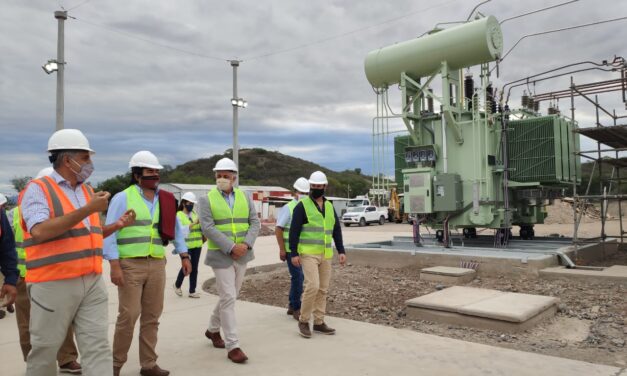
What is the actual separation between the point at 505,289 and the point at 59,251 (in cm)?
744

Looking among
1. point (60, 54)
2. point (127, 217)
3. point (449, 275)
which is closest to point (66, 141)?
point (127, 217)

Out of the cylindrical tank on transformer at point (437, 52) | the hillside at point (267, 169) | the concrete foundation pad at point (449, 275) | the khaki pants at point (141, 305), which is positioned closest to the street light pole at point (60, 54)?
the cylindrical tank on transformer at point (437, 52)

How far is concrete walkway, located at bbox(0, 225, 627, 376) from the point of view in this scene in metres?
4.59

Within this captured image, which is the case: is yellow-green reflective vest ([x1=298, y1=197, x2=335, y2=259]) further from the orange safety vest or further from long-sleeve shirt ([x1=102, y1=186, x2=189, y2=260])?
the orange safety vest

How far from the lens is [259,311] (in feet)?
23.2

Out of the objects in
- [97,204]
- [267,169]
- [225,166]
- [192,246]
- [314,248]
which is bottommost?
[192,246]

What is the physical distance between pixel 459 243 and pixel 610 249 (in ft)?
12.5

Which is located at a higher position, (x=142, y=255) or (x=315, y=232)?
(x=315, y=232)

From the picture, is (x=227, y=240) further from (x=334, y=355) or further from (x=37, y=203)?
(x=37, y=203)

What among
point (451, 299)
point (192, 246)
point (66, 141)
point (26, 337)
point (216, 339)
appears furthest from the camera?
point (192, 246)

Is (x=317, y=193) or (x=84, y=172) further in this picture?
(x=317, y=193)

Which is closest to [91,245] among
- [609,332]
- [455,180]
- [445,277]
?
[609,332]

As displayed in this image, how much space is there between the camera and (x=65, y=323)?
3.32 m

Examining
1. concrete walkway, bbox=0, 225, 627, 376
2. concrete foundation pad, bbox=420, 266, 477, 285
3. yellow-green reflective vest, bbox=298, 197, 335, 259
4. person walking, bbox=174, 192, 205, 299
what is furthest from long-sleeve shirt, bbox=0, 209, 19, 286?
concrete foundation pad, bbox=420, 266, 477, 285
